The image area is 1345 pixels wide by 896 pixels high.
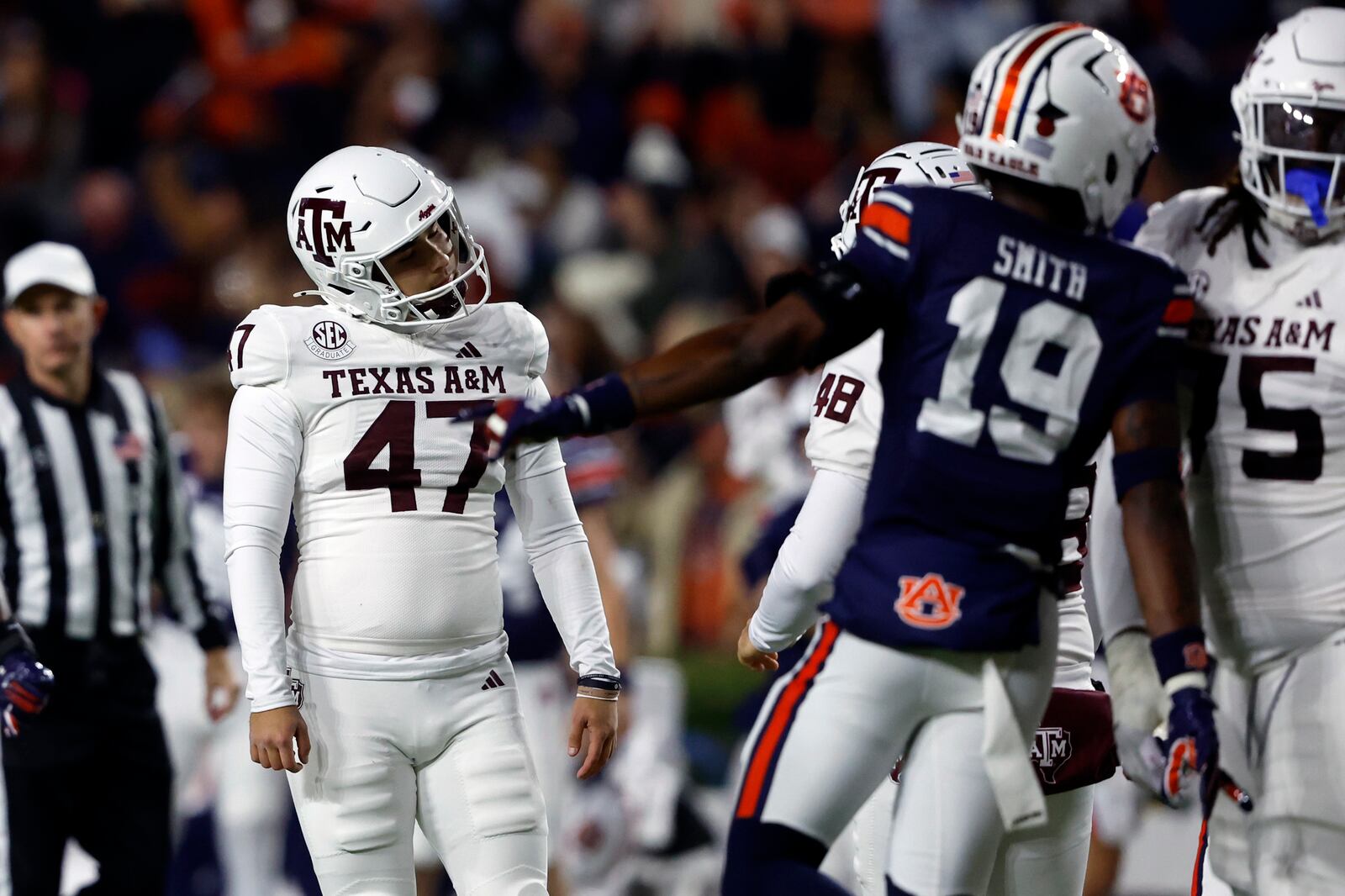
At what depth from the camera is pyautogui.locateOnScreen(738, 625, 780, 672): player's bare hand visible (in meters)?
3.77

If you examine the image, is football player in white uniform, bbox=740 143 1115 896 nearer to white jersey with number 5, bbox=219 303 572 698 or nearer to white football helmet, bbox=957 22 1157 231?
white football helmet, bbox=957 22 1157 231

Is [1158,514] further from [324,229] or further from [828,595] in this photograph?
[324,229]

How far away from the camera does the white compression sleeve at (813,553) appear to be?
349cm

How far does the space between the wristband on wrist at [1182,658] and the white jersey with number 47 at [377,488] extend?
1.34 meters

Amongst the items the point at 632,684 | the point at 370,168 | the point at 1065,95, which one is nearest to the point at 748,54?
the point at 632,684

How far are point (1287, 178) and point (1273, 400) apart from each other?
0.39m

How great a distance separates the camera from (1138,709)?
305cm

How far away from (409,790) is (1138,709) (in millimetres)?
1377

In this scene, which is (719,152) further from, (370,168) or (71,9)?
A: (370,168)

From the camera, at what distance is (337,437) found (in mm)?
3525

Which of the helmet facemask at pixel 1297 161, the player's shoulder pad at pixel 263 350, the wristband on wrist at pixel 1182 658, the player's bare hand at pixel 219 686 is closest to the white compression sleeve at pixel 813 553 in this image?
the wristband on wrist at pixel 1182 658

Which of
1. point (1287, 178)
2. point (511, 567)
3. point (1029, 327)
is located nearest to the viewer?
point (1029, 327)

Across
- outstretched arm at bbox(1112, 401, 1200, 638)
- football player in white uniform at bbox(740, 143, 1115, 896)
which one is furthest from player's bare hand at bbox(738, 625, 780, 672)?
outstretched arm at bbox(1112, 401, 1200, 638)

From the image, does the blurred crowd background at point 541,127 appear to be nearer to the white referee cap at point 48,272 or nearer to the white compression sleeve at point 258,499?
the white referee cap at point 48,272
